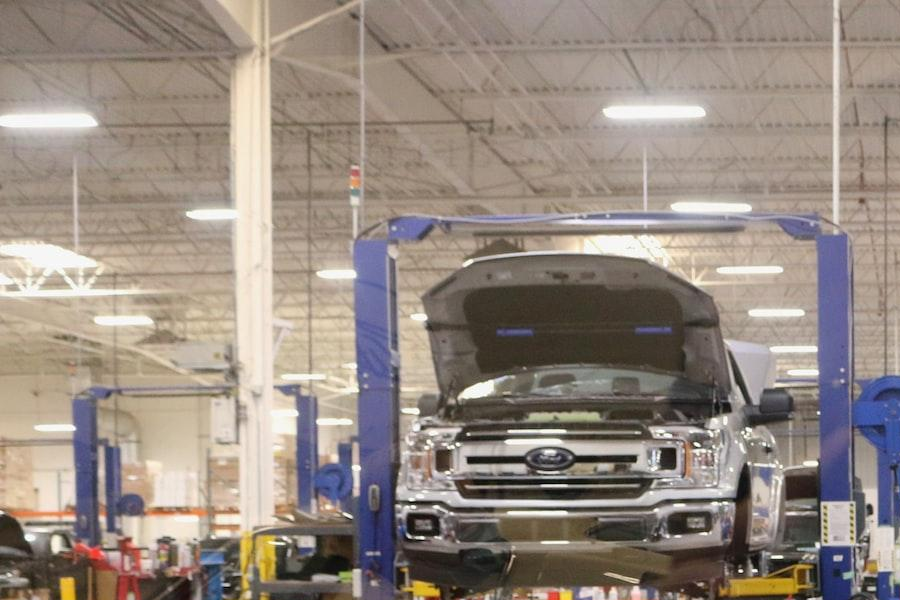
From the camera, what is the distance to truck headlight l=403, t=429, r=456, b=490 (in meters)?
8.03

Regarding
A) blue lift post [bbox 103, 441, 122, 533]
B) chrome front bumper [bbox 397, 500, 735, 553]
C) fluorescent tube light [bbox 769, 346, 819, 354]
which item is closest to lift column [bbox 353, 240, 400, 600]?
chrome front bumper [bbox 397, 500, 735, 553]

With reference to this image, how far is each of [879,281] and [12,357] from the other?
23107 millimetres

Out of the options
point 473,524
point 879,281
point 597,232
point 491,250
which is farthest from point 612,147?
point 473,524

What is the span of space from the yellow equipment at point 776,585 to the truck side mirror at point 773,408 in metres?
0.99

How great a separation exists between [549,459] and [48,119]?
13809 mm

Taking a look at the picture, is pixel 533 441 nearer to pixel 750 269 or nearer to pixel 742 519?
pixel 742 519

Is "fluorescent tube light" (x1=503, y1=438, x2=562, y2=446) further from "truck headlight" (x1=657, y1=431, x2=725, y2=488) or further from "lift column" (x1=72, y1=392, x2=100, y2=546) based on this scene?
"lift column" (x1=72, y1=392, x2=100, y2=546)

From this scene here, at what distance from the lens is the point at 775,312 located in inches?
1387

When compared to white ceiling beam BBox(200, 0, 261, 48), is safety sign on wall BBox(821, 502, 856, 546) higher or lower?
lower

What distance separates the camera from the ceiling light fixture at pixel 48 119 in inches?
778

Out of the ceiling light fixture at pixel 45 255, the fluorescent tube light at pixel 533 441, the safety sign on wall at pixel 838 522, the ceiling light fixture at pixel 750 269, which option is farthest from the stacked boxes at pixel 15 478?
the fluorescent tube light at pixel 533 441

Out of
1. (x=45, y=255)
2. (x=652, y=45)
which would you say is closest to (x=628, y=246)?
(x=652, y=45)

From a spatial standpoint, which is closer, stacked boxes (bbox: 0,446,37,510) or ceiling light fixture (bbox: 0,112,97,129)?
ceiling light fixture (bbox: 0,112,97,129)

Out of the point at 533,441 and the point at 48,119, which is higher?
the point at 48,119
